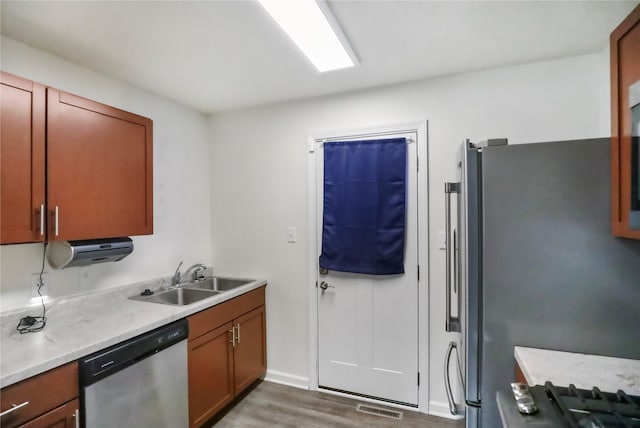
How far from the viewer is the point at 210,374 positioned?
2.13 m

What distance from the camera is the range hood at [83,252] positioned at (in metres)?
1.72

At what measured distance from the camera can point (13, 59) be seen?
170 cm

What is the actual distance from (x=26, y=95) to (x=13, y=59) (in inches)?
19.4

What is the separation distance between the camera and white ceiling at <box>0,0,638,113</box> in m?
1.50

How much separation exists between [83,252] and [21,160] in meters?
0.56

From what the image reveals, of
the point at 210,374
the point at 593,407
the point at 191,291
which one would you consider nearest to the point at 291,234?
the point at 191,291

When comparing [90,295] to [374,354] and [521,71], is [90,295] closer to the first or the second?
[374,354]

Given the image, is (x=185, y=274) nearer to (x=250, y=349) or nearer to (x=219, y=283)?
(x=219, y=283)

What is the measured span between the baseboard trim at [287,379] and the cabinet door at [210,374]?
0.54 m

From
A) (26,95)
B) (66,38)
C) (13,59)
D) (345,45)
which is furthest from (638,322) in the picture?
(13,59)

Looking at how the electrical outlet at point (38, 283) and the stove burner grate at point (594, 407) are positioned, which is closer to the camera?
the stove burner grate at point (594, 407)

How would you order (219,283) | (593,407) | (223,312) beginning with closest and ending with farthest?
(593,407)
(223,312)
(219,283)

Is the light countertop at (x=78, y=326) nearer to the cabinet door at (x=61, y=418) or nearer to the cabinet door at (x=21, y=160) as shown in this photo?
the cabinet door at (x=61, y=418)

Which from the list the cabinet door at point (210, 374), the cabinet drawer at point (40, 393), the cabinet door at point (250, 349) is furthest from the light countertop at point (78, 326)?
the cabinet door at point (250, 349)
